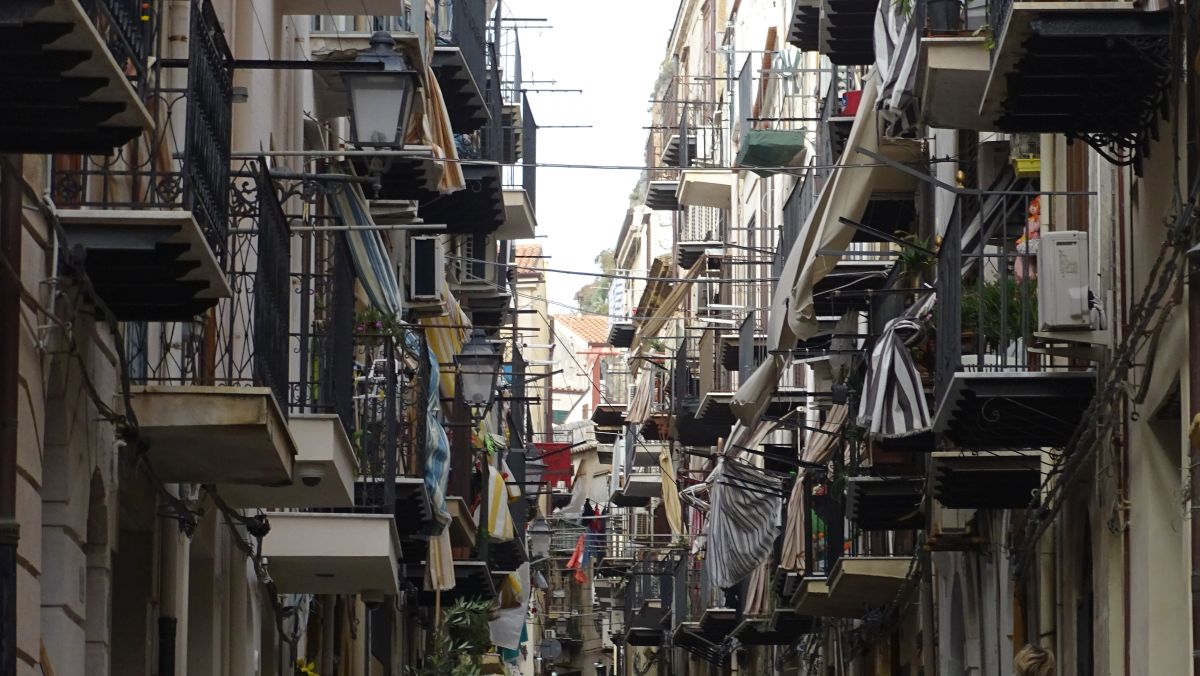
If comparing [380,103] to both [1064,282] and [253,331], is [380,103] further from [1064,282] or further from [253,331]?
[1064,282]

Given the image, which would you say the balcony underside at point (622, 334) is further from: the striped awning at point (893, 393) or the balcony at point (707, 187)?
the striped awning at point (893, 393)

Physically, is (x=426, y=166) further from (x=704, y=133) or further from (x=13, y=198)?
(x=704, y=133)

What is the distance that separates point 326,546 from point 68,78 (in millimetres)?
9576

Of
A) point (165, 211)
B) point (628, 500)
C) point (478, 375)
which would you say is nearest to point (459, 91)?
point (478, 375)

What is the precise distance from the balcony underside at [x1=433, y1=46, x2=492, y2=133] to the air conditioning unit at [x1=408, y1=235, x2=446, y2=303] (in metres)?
1.31

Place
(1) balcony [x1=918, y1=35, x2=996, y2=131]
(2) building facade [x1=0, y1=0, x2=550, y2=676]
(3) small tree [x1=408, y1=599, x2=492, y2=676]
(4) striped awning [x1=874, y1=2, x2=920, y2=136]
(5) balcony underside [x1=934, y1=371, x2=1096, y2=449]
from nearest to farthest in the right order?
(2) building facade [x1=0, y1=0, x2=550, y2=676] < (1) balcony [x1=918, y1=35, x2=996, y2=131] < (5) balcony underside [x1=934, y1=371, x2=1096, y2=449] < (4) striped awning [x1=874, y1=2, x2=920, y2=136] < (3) small tree [x1=408, y1=599, x2=492, y2=676]

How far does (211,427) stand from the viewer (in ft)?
39.3

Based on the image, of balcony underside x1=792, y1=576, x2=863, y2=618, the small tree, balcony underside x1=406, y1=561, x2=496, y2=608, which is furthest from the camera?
balcony underside x1=406, y1=561, x2=496, y2=608

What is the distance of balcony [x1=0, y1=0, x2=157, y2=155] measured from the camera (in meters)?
7.79

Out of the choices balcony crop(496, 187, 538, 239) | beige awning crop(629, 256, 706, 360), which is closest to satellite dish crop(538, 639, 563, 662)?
beige awning crop(629, 256, 706, 360)

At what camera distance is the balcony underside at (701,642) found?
1654 inches

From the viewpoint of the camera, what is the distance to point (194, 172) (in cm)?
1102

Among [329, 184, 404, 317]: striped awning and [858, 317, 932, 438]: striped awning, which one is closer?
[858, 317, 932, 438]: striped awning

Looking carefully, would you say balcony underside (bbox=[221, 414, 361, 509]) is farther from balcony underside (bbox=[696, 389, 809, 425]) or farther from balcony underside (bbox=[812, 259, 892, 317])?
balcony underside (bbox=[696, 389, 809, 425])
